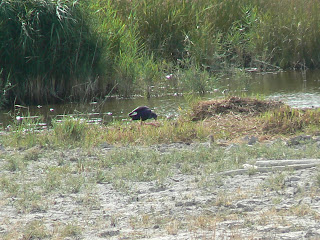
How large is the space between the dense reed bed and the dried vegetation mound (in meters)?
3.29

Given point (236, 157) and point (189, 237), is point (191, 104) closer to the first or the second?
point (236, 157)

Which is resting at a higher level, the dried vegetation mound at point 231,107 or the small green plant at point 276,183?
the small green plant at point 276,183

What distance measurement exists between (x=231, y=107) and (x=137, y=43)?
5.76 metres

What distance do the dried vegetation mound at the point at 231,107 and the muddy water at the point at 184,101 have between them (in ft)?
3.09

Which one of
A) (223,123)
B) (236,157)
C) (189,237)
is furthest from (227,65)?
(189,237)

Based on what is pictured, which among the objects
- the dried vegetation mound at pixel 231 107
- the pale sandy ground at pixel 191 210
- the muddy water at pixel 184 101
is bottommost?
the muddy water at pixel 184 101

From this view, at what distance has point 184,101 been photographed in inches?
476

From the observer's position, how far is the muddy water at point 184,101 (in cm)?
1114

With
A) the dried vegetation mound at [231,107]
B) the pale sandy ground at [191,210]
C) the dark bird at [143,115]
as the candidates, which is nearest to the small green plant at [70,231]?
the pale sandy ground at [191,210]

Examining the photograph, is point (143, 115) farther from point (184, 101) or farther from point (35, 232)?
point (35, 232)

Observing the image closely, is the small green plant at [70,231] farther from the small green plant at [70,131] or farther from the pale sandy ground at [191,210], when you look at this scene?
the small green plant at [70,131]

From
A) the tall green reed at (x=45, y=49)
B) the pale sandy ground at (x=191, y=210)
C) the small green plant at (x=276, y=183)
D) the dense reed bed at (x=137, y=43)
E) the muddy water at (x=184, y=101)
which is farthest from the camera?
the dense reed bed at (x=137, y=43)

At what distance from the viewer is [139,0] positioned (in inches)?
624

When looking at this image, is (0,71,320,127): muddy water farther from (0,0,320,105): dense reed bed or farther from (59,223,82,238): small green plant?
(59,223,82,238): small green plant
